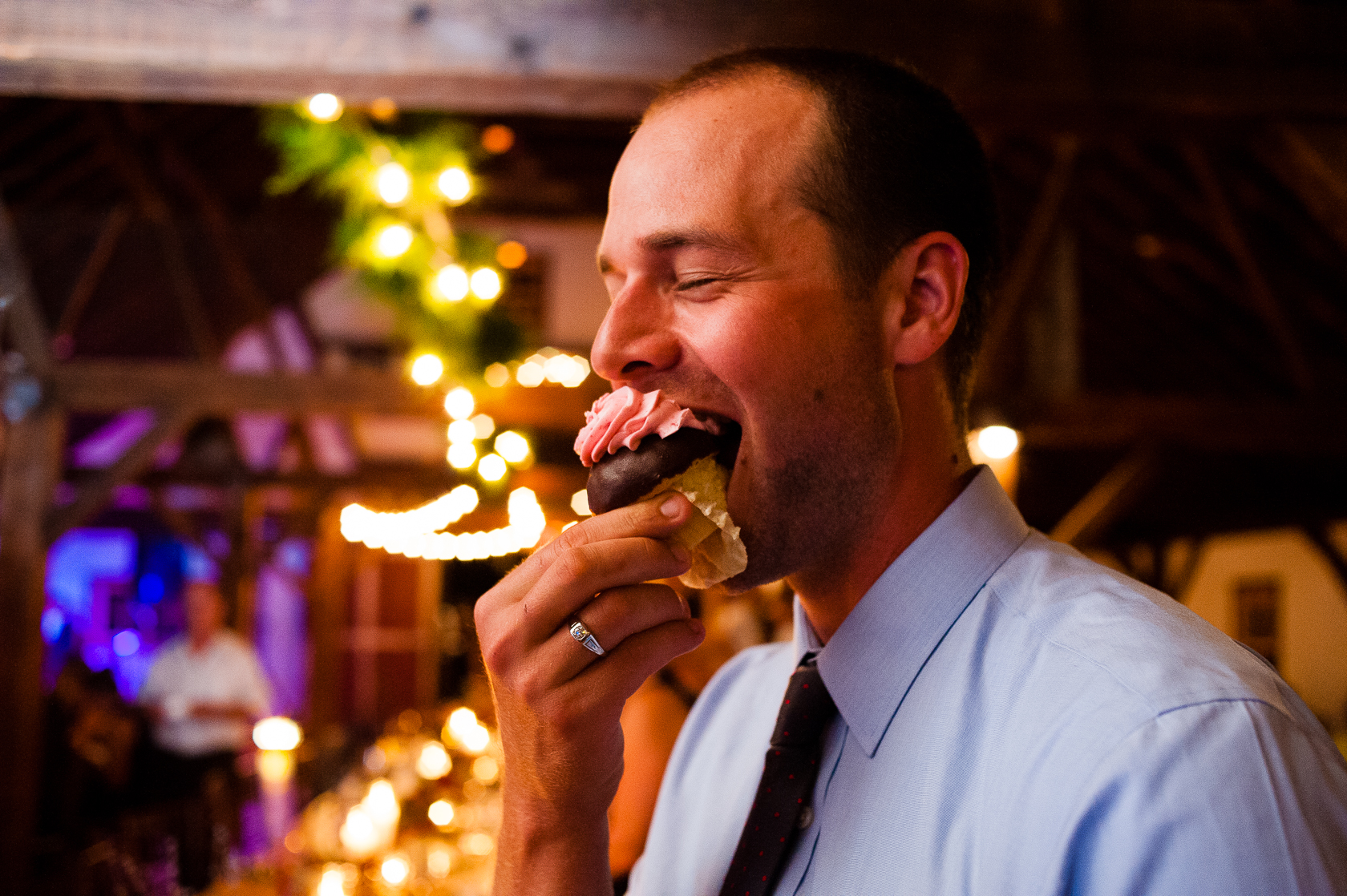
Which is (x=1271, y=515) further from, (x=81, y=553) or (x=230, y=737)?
(x=81, y=553)

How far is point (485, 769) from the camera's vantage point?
221 inches

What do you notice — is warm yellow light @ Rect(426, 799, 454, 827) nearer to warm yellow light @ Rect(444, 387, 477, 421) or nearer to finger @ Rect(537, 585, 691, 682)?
warm yellow light @ Rect(444, 387, 477, 421)

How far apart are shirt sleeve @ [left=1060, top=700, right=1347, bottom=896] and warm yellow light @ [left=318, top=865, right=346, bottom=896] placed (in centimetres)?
296

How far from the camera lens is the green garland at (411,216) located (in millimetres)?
3896

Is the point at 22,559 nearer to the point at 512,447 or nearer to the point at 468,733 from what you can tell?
the point at 468,733

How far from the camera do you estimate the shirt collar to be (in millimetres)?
1078

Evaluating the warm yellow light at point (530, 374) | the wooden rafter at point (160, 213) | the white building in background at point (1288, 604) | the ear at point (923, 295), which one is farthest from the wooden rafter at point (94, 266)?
the white building in background at point (1288, 604)

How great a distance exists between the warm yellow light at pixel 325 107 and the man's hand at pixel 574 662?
251 cm

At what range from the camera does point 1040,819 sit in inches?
32.5

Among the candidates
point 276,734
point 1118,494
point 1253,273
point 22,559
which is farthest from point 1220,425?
point 22,559

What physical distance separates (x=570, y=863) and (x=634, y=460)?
47 centimetres

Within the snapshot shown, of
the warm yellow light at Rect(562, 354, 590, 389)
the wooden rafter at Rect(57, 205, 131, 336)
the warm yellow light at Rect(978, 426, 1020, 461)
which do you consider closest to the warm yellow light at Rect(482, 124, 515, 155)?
the warm yellow light at Rect(562, 354, 590, 389)

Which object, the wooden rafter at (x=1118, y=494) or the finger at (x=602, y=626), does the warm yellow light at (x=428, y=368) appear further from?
the wooden rafter at (x=1118, y=494)

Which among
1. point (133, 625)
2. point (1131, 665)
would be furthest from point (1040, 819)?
point (133, 625)
